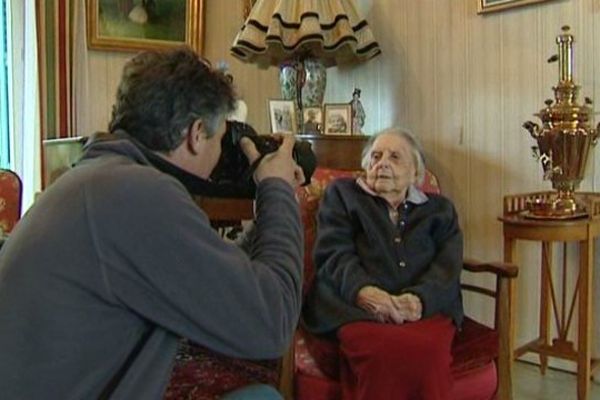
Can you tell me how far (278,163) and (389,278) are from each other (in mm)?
877

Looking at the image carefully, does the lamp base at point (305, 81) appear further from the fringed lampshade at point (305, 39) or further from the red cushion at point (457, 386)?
the red cushion at point (457, 386)

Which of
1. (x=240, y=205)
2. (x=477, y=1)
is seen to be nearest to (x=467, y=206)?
(x=477, y=1)

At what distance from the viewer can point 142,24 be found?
3635 millimetres

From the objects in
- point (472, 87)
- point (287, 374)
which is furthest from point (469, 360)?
point (472, 87)

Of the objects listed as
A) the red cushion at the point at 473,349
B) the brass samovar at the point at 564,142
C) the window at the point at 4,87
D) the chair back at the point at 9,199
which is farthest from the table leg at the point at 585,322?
the window at the point at 4,87

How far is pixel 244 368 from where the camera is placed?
1679 millimetres

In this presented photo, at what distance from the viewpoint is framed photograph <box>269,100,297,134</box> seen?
3.23m

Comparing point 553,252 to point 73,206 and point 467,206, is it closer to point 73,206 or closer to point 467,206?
point 467,206

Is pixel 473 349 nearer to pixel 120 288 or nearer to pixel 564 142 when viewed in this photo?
pixel 564 142

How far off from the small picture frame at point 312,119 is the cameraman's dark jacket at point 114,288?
87.7 inches

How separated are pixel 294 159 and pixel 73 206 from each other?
0.47 m

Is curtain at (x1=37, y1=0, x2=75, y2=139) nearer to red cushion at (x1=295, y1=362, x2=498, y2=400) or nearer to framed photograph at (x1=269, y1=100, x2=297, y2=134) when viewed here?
framed photograph at (x1=269, y1=100, x2=297, y2=134)

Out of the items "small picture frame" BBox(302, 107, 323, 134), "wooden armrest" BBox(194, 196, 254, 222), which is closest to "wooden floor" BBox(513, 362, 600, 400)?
"wooden armrest" BBox(194, 196, 254, 222)

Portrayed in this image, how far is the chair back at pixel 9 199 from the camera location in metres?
2.48
